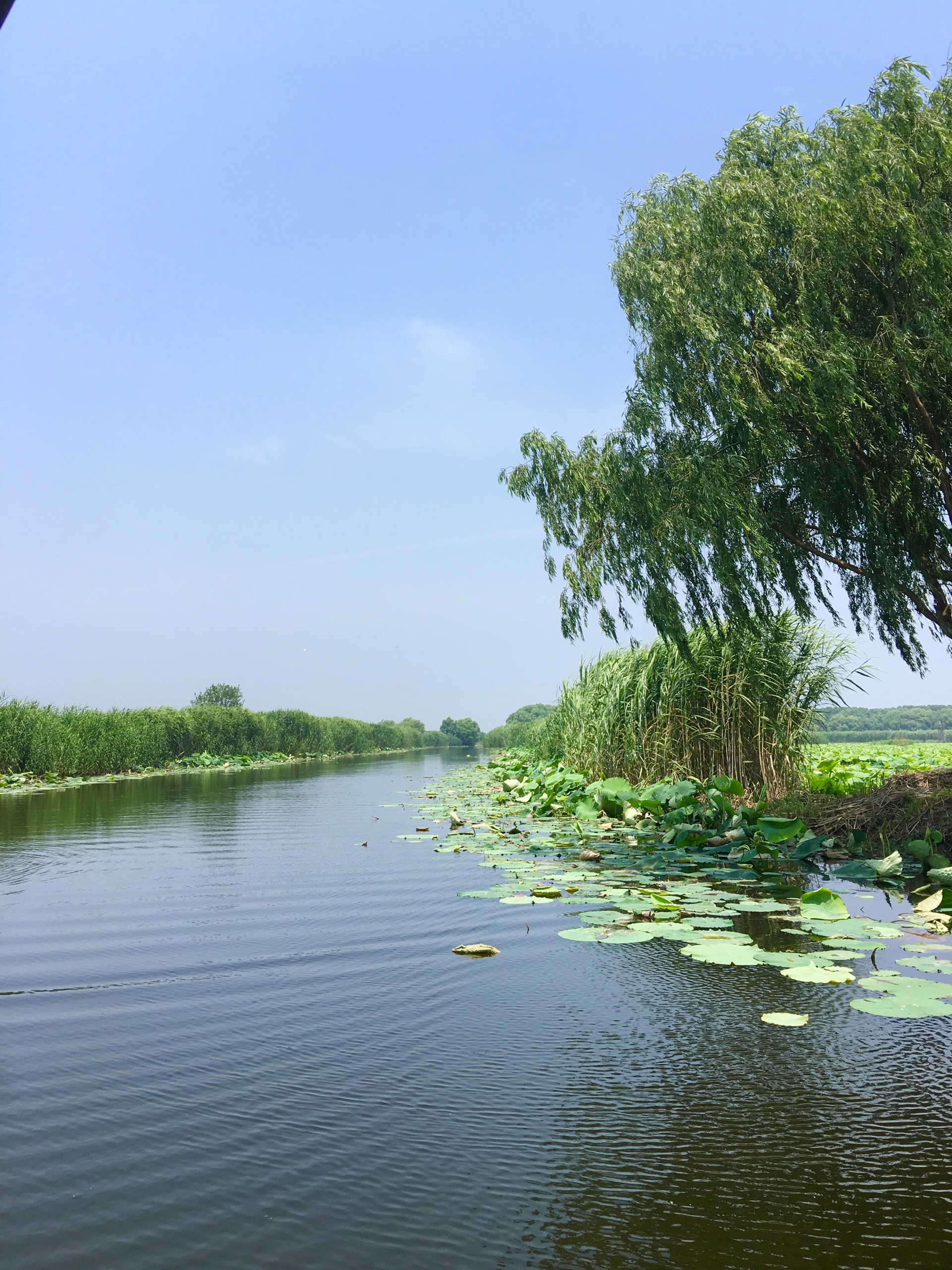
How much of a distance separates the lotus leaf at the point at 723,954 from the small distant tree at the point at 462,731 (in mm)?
120629

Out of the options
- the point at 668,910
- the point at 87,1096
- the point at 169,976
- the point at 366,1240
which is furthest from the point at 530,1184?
the point at 668,910

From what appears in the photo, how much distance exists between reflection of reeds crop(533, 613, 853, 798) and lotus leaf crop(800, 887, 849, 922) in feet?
17.5

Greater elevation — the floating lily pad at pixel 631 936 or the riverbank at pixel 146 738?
the riverbank at pixel 146 738

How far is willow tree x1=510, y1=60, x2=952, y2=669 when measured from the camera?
27.1 ft

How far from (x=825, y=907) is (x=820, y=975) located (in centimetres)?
134

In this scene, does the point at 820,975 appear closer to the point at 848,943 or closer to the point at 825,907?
the point at 848,943

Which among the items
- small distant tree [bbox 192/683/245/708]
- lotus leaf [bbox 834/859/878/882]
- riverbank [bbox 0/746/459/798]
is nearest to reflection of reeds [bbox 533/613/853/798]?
lotus leaf [bbox 834/859/878/882]

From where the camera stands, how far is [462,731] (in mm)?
127875

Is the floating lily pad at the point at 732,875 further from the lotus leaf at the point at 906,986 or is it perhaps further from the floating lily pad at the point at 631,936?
the lotus leaf at the point at 906,986

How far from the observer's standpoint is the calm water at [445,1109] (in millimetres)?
1784

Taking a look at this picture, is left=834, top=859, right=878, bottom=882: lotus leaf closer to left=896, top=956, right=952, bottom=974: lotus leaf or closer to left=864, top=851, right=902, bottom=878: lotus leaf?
left=864, top=851, right=902, bottom=878: lotus leaf

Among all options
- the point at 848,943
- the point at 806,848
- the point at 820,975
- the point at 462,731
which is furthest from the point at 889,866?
the point at 462,731

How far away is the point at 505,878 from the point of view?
21.1 ft

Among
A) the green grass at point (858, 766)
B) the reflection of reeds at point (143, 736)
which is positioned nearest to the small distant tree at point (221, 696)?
the reflection of reeds at point (143, 736)
